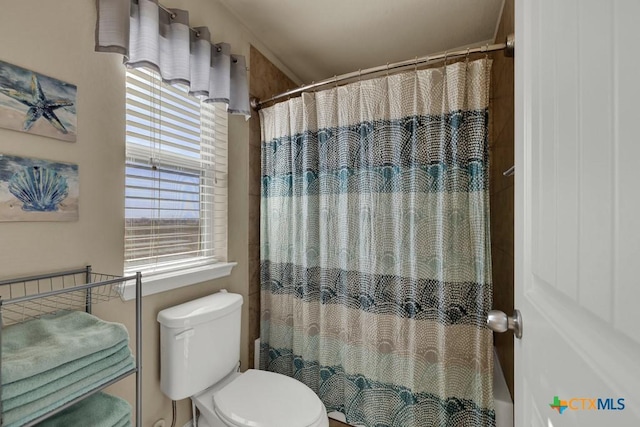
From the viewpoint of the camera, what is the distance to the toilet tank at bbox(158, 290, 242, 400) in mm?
1331

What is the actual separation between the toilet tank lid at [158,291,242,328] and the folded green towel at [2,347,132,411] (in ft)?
1.20

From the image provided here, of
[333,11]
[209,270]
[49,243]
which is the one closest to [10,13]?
[49,243]

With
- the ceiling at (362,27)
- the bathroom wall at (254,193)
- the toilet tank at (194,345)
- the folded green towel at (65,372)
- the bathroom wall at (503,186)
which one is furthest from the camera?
the bathroom wall at (254,193)

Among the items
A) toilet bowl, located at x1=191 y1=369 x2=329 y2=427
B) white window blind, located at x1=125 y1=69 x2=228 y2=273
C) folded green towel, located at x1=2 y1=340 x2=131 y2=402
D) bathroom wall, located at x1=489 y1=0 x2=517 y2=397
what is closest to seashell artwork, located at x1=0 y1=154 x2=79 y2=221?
white window blind, located at x1=125 y1=69 x2=228 y2=273

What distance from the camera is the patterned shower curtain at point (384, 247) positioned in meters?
1.37

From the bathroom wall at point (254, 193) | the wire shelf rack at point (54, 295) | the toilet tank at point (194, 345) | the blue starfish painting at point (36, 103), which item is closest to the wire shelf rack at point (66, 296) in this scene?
the wire shelf rack at point (54, 295)

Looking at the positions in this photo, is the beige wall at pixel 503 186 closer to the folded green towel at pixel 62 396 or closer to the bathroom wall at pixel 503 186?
the bathroom wall at pixel 503 186

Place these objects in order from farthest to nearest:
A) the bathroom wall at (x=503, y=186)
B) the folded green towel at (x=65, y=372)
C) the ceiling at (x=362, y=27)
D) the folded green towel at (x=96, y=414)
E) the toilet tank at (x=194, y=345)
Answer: the ceiling at (x=362, y=27) → the bathroom wall at (x=503, y=186) → the toilet tank at (x=194, y=345) → the folded green towel at (x=96, y=414) → the folded green towel at (x=65, y=372)

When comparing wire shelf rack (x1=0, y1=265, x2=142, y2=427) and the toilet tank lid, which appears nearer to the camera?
wire shelf rack (x1=0, y1=265, x2=142, y2=427)

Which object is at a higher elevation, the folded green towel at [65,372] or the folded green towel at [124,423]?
the folded green towel at [65,372]

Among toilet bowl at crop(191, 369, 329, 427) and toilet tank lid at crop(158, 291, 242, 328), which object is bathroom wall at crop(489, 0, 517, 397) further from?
toilet tank lid at crop(158, 291, 242, 328)

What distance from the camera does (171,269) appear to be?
1.48m

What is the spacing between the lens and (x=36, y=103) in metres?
0.98
